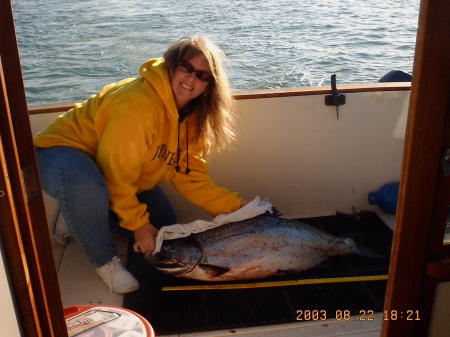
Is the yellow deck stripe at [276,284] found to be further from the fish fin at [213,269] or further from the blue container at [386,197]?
the blue container at [386,197]

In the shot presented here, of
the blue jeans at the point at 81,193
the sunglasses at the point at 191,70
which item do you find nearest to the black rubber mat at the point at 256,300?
the blue jeans at the point at 81,193

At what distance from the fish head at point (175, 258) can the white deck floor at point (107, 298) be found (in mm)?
312

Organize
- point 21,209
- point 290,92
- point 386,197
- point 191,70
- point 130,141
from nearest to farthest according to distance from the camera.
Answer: point 21,209 < point 130,141 < point 191,70 < point 290,92 < point 386,197

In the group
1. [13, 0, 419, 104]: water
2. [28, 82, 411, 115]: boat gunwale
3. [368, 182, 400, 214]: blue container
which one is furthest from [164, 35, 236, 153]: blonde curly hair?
[13, 0, 419, 104]: water

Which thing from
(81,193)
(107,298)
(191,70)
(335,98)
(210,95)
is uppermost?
(191,70)

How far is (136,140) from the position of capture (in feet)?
9.00

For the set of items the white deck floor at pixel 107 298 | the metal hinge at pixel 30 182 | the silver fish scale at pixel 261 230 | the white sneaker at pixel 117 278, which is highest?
the metal hinge at pixel 30 182

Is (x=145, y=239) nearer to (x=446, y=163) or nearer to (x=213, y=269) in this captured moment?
(x=213, y=269)

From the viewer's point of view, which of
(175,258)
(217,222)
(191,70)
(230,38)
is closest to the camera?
(191,70)

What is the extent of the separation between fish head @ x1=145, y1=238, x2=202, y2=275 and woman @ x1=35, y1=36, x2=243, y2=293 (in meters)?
0.08

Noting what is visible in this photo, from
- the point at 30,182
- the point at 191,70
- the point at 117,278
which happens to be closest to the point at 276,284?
the point at 117,278

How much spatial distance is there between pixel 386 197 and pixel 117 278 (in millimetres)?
2049

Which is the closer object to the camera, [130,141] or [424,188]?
[424,188]

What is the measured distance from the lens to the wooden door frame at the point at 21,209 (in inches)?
44.5
